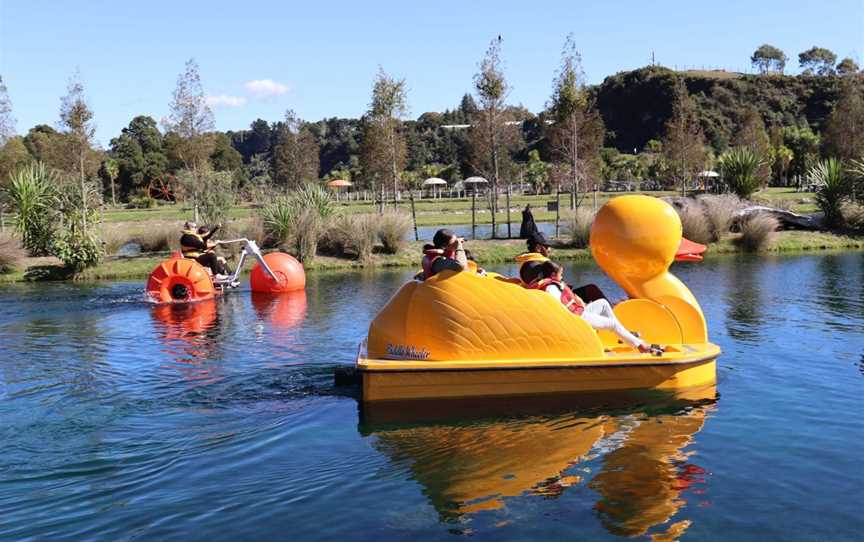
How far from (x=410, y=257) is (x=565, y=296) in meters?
15.3

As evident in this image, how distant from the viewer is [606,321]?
332 inches

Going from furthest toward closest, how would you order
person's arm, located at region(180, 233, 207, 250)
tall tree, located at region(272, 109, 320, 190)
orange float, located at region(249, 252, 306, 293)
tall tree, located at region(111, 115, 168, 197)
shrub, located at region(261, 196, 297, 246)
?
tall tree, located at region(111, 115, 168, 197) → tall tree, located at region(272, 109, 320, 190) → shrub, located at region(261, 196, 297, 246) → orange float, located at region(249, 252, 306, 293) → person's arm, located at region(180, 233, 207, 250)

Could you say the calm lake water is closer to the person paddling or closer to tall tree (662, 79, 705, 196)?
the person paddling

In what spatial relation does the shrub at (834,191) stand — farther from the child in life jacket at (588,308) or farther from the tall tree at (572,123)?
the child in life jacket at (588,308)

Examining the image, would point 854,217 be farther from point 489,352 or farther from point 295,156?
point 295,156

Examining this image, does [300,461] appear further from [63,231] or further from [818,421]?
[63,231]

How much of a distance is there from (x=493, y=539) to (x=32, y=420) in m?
5.10

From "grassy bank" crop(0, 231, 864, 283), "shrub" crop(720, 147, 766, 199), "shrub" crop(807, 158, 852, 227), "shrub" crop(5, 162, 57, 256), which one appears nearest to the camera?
"grassy bank" crop(0, 231, 864, 283)

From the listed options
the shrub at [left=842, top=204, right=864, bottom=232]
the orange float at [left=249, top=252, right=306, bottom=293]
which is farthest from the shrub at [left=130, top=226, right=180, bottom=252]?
the shrub at [left=842, top=204, right=864, bottom=232]

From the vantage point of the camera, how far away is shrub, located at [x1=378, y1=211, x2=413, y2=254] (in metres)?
23.9

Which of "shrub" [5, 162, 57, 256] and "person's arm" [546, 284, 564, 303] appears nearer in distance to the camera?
"person's arm" [546, 284, 564, 303]

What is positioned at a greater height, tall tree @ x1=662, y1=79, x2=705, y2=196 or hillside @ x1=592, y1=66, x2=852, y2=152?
hillside @ x1=592, y1=66, x2=852, y2=152

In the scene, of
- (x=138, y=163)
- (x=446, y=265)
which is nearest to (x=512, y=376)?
(x=446, y=265)

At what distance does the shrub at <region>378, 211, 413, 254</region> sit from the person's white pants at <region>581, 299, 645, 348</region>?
51.4ft
